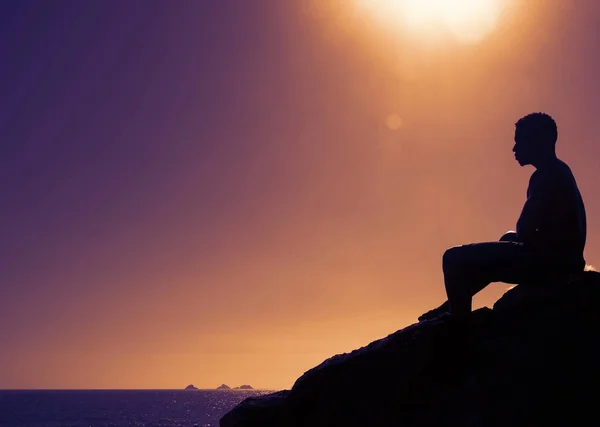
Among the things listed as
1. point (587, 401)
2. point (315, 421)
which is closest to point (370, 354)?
point (315, 421)

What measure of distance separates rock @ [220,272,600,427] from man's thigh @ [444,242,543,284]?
39 centimetres

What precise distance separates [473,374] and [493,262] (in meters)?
1.58

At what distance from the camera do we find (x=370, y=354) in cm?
716

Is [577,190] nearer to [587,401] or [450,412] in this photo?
[587,401]

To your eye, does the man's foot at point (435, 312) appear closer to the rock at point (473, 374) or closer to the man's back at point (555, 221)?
the rock at point (473, 374)

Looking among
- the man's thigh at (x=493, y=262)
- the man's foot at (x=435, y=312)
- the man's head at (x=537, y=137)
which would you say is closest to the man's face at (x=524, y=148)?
the man's head at (x=537, y=137)

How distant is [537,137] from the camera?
7.38 metres

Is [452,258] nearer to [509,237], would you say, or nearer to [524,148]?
[509,237]

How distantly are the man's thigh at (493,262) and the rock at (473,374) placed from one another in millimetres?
390

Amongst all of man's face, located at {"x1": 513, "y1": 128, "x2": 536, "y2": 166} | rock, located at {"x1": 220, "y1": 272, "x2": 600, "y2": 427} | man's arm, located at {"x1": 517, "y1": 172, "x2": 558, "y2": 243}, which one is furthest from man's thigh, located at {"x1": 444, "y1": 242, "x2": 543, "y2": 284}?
man's face, located at {"x1": 513, "y1": 128, "x2": 536, "y2": 166}

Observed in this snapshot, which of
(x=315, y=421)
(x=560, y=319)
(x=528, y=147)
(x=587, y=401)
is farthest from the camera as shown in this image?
(x=528, y=147)

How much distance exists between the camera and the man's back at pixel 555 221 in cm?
675

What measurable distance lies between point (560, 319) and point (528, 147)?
263 centimetres

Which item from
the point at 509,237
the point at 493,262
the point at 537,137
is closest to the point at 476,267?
the point at 493,262
